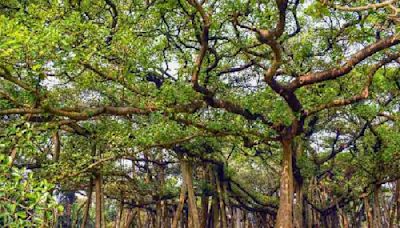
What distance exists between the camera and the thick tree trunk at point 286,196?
8.83 meters

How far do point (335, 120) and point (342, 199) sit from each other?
361cm

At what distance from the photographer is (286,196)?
898 centimetres

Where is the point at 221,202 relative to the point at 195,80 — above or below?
below

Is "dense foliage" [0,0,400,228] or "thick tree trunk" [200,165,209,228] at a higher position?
"dense foliage" [0,0,400,228]

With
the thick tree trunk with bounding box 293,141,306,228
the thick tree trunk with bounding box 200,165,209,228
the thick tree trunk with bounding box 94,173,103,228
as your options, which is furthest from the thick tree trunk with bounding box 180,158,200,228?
the thick tree trunk with bounding box 293,141,306,228

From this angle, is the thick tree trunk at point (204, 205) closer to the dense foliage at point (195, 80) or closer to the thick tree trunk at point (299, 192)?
the dense foliage at point (195, 80)

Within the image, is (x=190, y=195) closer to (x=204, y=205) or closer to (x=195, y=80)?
(x=204, y=205)

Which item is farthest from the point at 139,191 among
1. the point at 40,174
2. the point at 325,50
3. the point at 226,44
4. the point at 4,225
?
the point at 4,225

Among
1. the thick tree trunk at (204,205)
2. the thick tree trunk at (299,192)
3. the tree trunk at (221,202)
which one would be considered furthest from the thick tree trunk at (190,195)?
the thick tree trunk at (299,192)

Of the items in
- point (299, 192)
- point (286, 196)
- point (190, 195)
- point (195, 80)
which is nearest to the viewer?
point (195, 80)

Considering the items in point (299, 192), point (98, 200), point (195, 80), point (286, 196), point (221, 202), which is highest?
point (195, 80)

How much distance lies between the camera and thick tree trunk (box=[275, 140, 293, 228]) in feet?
29.0

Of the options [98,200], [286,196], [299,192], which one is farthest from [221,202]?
[286,196]

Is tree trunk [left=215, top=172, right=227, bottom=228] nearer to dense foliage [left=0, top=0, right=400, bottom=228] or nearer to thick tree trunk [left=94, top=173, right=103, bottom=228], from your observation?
dense foliage [left=0, top=0, right=400, bottom=228]
